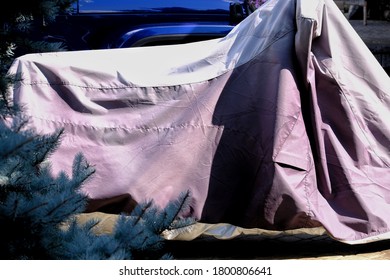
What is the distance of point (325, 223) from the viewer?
13.6 ft

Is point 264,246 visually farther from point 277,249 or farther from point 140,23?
point 140,23

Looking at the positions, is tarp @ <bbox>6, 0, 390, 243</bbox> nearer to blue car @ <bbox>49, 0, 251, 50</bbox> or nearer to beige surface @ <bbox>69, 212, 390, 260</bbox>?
beige surface @ <bbox>69, 212, 390, 260</bbox>

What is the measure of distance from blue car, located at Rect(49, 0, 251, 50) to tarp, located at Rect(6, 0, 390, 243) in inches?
60.0

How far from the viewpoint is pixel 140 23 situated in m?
6.30

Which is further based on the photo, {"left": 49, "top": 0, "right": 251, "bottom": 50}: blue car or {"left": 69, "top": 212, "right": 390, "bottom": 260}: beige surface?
{"left": 49, "top": 0, "right": 251, "bottom": 50}: blue car

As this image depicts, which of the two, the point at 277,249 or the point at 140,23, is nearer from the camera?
the point at 277,249

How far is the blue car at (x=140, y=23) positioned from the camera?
6.22m

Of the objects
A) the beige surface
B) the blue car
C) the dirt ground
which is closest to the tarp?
the beige surface

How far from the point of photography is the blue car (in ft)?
20.4

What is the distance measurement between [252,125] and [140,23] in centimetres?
225

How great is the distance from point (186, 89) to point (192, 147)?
0.37 metres

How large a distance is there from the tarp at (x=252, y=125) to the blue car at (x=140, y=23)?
152 cm

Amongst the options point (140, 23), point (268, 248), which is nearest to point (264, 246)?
point (268, 248)
